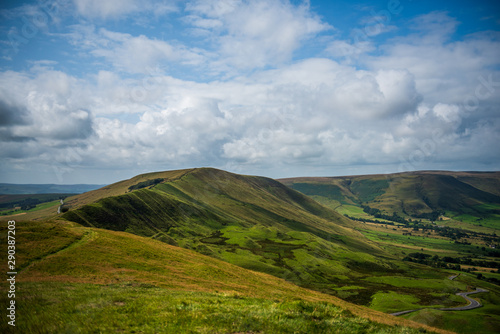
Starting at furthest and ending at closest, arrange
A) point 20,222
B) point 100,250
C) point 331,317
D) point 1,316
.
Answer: point 20,222
point 100,250
point 331,317
point 1,316

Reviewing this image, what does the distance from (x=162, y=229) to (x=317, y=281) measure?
109384 millimetres

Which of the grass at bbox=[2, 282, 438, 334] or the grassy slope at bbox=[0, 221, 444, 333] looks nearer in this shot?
the grass at bbox=[2, 282, 438, 334]

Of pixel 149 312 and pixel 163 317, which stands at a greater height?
pixel 163 317

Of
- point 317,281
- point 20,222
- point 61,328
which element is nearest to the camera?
point 61,328

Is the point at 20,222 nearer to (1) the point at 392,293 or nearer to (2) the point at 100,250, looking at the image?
(2) the point at 100,250

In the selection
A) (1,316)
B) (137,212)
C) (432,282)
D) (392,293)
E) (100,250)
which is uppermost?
(1,316)

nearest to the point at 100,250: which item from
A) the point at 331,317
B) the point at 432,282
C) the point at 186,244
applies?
the point at 331,317

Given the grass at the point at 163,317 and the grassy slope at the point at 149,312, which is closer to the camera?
the grass at the point at 163,317

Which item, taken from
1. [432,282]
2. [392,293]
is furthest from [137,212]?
[432,282]

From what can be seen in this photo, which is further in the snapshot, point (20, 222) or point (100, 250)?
point (20, 222)

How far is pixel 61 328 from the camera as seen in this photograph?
13336 millimetres

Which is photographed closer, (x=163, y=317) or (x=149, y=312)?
(x=163, y=317)

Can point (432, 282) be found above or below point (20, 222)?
below

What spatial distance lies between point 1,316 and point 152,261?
35343 mm
